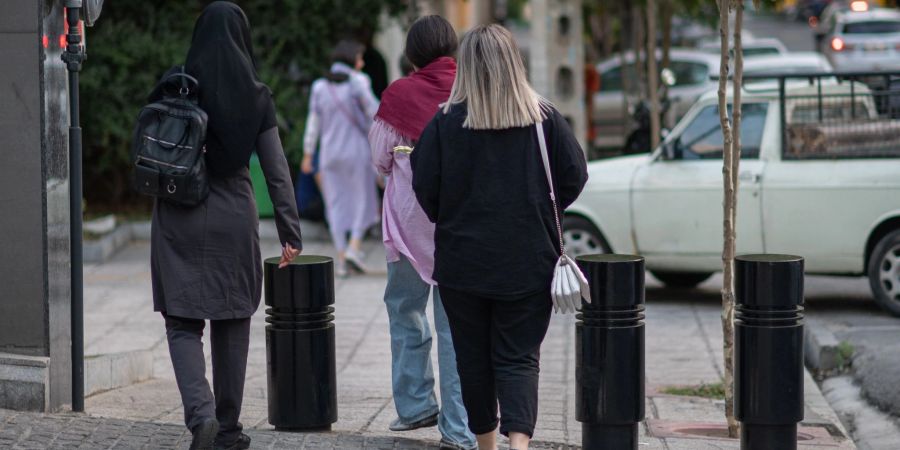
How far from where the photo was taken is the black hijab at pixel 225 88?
5.46 m

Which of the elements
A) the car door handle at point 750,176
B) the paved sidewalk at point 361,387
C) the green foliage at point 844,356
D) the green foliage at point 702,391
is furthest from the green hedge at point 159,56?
the green foliage at point 702,391

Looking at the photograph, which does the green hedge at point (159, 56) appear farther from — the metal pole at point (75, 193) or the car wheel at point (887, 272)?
the metal pole at point (75, 193)

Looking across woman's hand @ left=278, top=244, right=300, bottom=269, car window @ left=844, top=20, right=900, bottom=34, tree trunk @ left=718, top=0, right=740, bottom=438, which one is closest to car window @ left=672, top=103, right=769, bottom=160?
tree trunk @ left=718, top=0, right=740, bottom=438

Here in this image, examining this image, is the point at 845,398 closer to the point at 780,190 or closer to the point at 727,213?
the point at 727,213

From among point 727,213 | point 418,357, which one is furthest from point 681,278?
point 418,357

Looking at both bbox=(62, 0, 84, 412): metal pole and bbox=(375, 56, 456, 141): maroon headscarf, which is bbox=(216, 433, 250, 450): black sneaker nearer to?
bbox=(62, 0, 84, 412): metal pole

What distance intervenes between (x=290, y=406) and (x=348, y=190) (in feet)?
19.1

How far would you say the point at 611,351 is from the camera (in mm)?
5574

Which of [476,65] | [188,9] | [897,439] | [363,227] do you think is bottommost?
[897,439]

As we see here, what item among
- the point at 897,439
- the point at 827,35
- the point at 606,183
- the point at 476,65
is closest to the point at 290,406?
the point at 476,65

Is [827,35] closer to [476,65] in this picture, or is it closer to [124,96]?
[124,96]

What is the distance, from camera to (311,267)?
5.94 metres

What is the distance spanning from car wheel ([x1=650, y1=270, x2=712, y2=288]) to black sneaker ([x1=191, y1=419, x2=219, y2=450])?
635cm

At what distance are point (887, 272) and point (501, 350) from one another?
17.6 feet
